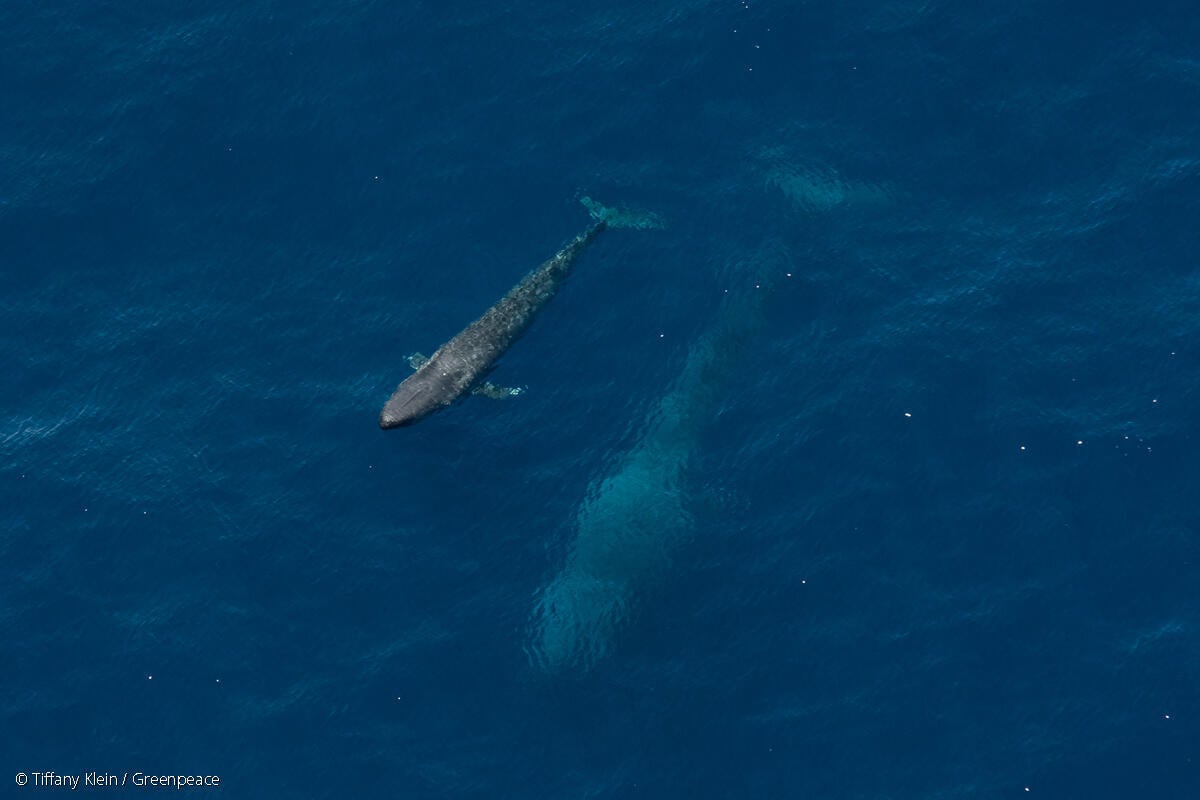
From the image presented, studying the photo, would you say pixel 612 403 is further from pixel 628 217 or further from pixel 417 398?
pixel 628 217

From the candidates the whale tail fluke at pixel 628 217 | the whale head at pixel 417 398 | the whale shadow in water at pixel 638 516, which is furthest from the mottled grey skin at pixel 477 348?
the whale shadow in water at pixel 638 516

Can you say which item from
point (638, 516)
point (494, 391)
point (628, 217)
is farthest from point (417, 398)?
A: point (628, 217)

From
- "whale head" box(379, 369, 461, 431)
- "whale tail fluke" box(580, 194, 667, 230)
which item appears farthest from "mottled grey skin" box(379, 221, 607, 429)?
"whale tail fluke" box(580, 194, 667, 230)

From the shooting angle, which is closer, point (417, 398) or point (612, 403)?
point (417, 398)

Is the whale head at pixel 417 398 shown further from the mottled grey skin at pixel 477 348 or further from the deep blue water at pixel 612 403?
the deep blue water at pixel 612 403

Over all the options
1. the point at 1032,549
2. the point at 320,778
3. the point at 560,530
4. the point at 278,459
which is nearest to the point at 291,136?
the point at 278,459
